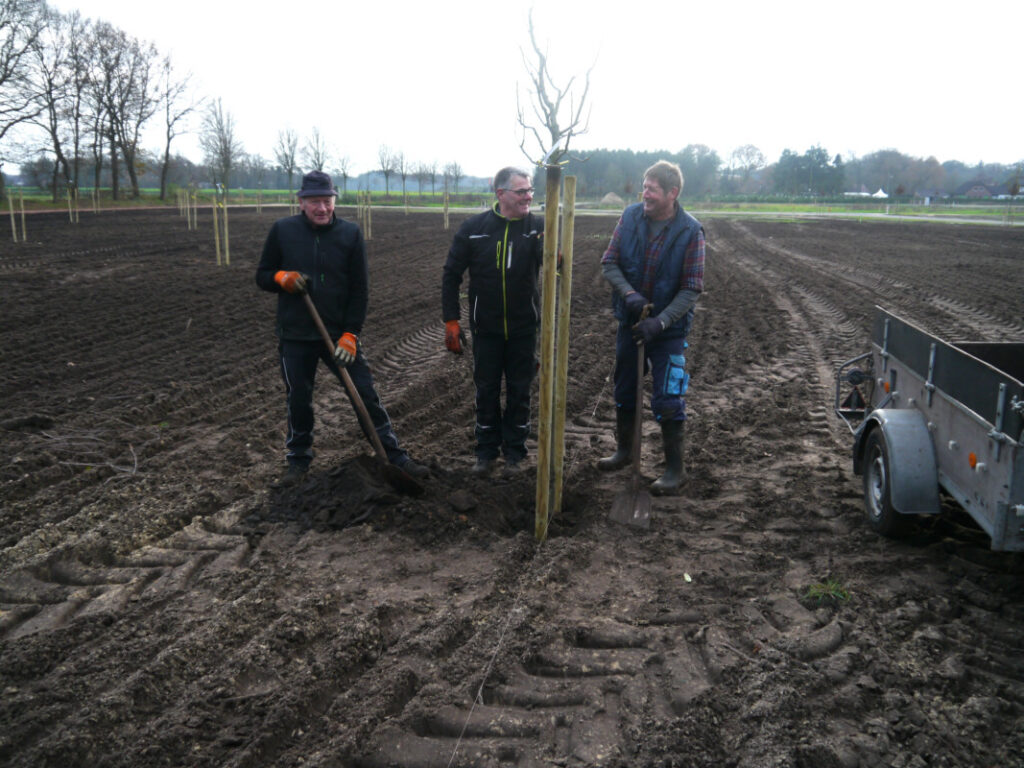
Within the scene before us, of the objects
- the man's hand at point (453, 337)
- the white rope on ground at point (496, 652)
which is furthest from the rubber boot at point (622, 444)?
the white rope on ground at point (496, 652)

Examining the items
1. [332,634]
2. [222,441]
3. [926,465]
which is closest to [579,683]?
[332,634]

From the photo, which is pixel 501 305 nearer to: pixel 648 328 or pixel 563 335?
pixel 648 328

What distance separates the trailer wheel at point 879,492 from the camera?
13.1ft

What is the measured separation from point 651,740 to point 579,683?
40cm

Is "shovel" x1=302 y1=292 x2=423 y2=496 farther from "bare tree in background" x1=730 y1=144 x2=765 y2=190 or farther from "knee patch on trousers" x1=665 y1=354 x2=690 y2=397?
"bare tree in background" x1=730 y1=144 x2=765 y2=190

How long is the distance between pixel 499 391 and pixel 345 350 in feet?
3.68

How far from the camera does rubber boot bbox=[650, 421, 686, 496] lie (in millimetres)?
4871

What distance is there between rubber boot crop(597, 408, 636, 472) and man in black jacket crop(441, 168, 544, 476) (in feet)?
1.97

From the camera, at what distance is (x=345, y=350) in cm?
482

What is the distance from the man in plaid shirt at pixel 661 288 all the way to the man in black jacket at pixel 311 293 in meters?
1.63

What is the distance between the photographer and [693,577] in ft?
12.3

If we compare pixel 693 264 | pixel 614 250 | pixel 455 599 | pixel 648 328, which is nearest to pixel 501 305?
pixel 614 250

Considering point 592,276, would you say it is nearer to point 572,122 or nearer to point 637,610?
point 572,122

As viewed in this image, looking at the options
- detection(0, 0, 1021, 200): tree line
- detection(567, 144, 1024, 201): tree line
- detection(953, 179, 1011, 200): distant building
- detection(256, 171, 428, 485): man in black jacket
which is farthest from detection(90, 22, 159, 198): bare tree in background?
detection(953, 179, 1011, 200): distant building
